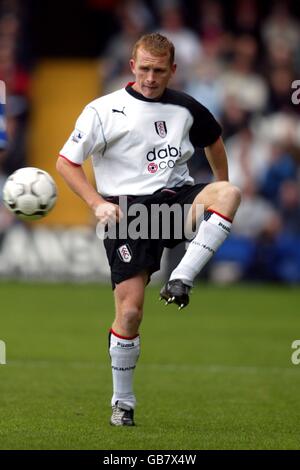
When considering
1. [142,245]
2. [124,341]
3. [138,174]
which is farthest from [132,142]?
[124,341]

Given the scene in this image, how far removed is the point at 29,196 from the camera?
746 centimetres

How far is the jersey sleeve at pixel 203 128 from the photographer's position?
7.56m

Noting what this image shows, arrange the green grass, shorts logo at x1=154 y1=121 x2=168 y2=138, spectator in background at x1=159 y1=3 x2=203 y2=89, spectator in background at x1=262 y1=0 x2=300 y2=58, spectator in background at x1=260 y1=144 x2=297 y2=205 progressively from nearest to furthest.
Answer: the green grass, shorts logo at x1=154 y1=121 x2=168 y2=138, spectator in background at x1=260 y1=144 x2=297 y2=205, spectator in background at x1=159 y1=3 x2=203 y2=89, spectator in background at x1=262 y1=0 x2=300 y2=58

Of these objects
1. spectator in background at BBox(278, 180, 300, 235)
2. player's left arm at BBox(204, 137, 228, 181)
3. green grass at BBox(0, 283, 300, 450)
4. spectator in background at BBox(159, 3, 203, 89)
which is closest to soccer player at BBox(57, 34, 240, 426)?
player's left arm at BBox(204, 137, 228, 181)

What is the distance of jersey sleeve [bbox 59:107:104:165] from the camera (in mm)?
7203

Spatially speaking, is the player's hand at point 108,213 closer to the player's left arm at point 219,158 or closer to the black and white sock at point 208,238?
the black and white sock at point 208,238

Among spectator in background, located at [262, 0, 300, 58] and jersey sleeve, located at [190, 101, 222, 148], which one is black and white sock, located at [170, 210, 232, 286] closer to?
jersey sleeve, located at [190, 101, 222, 148]

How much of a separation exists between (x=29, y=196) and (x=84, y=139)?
22.1 inches

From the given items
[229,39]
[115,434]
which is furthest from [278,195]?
[115,434]

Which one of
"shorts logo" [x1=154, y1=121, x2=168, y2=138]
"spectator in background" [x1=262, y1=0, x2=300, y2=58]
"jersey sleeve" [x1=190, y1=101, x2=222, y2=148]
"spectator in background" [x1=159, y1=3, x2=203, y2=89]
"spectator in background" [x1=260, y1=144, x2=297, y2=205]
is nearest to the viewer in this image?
"shorts logo" [x1=154, y1=121, x2=168, y2=138]

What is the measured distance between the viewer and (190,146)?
754 cm

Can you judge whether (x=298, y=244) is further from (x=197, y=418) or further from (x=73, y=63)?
(x=197, y=418)

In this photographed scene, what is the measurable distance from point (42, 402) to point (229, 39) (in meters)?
13.0

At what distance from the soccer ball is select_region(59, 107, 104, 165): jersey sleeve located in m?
0.34
